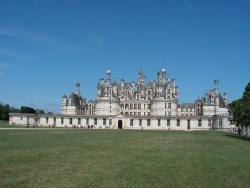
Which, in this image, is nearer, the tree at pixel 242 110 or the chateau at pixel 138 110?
the tree at pixel 242 110

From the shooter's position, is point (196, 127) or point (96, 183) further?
point (196, 127)

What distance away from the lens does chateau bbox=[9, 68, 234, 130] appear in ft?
340

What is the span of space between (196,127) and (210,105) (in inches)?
695

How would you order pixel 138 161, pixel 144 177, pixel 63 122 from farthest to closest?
1. pixel 63 122
2. pixel 138 161
3. pixel 144 177

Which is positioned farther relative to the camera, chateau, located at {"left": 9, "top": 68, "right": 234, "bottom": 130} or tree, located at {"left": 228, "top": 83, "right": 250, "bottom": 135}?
chateau, located at {"left": 9, "top": 68, "right": 234, "bottom": 130}

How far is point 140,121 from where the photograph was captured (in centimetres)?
10575

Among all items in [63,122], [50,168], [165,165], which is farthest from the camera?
[63,122]

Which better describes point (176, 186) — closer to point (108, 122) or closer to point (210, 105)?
point (108, 122)

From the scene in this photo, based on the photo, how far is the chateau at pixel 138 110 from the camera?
104 m

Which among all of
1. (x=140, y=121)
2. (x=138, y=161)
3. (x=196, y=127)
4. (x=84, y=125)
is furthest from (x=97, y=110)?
(x=138, y=161)

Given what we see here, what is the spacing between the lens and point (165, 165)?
17.2 m

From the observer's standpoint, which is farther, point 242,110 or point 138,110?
point 138,110

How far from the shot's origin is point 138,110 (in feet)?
392

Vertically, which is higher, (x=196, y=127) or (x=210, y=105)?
(x=210, y=105)
